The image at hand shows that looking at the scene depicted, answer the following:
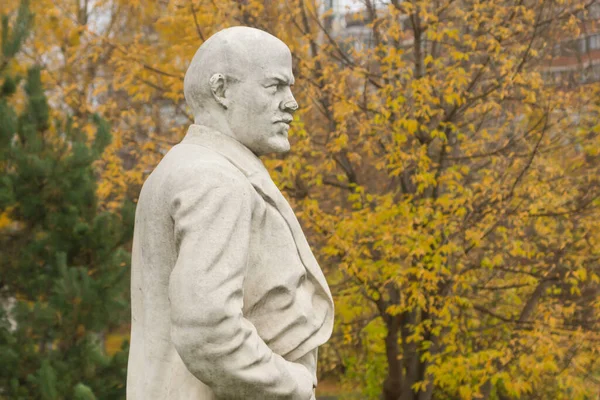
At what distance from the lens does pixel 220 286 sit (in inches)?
93.1

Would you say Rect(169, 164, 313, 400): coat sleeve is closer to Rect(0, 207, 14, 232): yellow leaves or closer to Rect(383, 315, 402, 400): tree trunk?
Rect(0, 207, 14, 232): yellow leaves

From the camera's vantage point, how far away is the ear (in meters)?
2.70

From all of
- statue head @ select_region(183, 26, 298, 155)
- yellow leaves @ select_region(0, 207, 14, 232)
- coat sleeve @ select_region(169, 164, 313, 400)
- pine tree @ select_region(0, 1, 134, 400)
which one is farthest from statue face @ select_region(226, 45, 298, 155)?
yellow leaves @ select_region(0, 207, 14, 232)

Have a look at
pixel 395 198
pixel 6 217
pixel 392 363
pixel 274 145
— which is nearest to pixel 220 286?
pixel 274 145

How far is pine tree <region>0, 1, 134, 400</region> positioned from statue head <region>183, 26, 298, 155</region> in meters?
4.84

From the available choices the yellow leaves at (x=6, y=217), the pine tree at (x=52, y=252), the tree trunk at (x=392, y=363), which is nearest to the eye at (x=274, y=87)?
the pine tree at (x=52, y=252)

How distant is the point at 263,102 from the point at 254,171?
0.68ft

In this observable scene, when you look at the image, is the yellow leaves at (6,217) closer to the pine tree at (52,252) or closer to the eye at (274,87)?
the pine tree at (52,252)

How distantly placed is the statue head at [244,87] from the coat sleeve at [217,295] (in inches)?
11.2

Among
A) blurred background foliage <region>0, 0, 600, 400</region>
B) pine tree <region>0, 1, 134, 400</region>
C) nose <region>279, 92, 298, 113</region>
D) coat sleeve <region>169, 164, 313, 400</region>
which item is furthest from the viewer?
blurred background foliage <region>0, 0, 600, 400</region>

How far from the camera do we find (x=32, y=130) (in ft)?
26.5

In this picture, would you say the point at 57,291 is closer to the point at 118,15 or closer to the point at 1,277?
the point at 1,277

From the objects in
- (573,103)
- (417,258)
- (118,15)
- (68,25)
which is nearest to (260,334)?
(417,258)

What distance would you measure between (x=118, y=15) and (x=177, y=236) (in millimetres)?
15225
